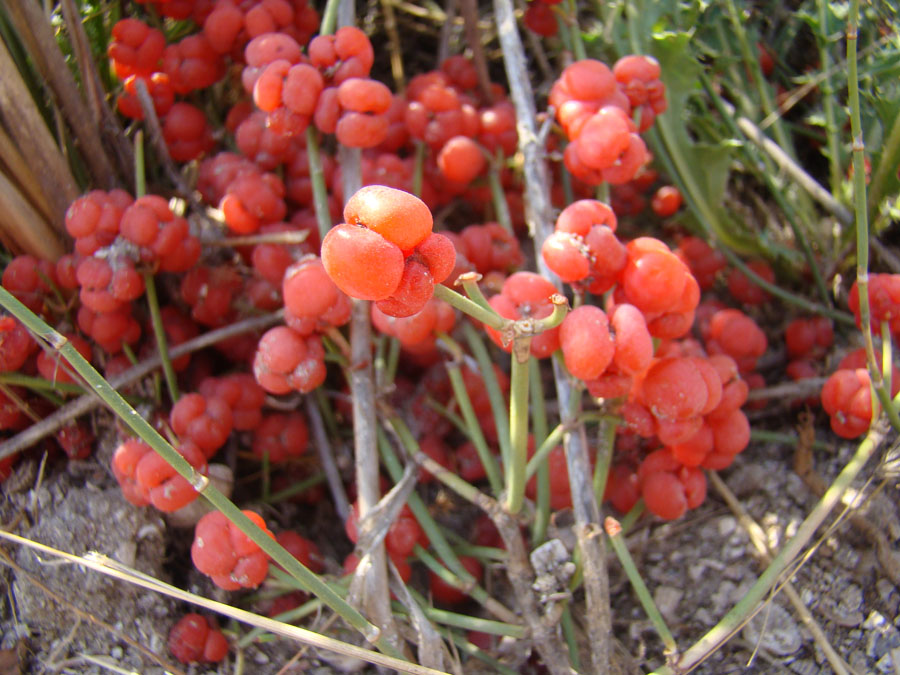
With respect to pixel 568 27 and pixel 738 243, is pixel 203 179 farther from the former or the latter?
pixel 738 243

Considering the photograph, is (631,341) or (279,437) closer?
(631,341)

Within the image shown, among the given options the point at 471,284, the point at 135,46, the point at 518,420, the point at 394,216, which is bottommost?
the point at 518,420

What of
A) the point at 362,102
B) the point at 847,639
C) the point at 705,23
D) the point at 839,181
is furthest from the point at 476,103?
the point at 847,639

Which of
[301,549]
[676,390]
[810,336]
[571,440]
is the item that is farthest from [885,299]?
[301,549]

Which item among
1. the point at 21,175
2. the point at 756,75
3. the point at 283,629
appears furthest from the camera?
the point at 756,75

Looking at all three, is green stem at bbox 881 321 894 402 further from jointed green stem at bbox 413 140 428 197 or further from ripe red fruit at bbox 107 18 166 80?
ripe red fruit at bbox 107 18 166 80

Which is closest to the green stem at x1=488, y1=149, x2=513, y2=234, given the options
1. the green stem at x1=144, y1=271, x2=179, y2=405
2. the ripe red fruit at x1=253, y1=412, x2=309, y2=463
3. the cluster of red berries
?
the cluster of red berries

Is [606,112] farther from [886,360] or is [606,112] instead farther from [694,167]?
[886,360]
